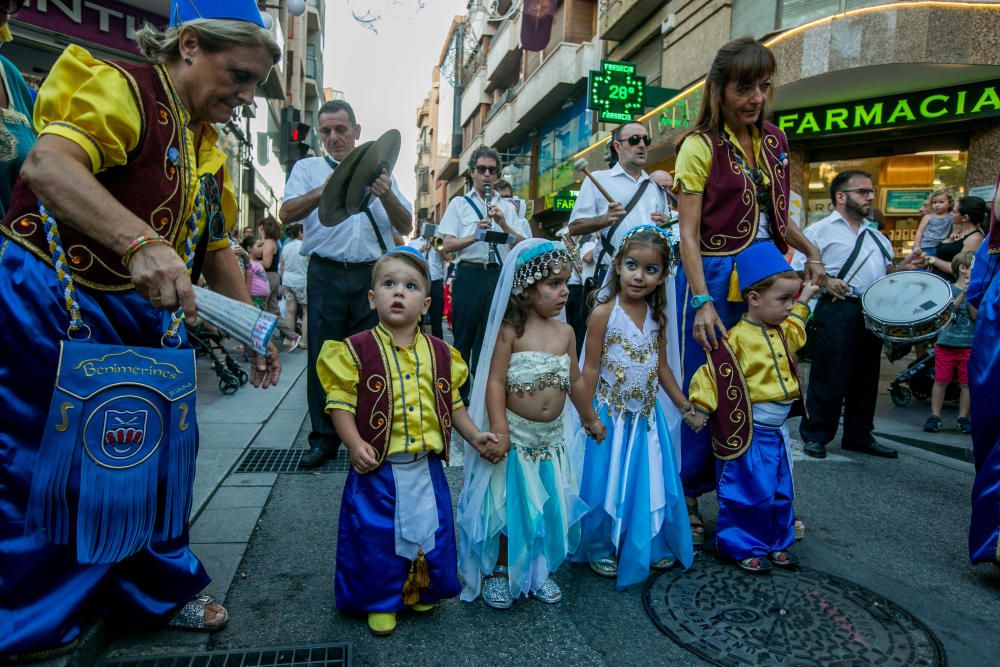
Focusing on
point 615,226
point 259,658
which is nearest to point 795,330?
point 615,226

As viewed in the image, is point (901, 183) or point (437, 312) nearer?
point (437, 312)

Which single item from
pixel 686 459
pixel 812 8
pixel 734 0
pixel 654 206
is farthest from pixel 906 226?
pixel 686 459

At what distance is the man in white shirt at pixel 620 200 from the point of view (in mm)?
5113

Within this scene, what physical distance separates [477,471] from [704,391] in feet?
3.55

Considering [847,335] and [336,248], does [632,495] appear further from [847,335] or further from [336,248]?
[847,335]

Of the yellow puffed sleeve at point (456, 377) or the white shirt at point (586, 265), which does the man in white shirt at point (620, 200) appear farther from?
the yellow puffed sleeve at point (456, 377)

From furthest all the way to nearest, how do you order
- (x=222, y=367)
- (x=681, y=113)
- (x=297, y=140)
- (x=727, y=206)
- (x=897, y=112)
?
(x=681, y=113), (x=897, y=112), (x=297, y=140), (x=222, y=367), (x=727, y=206)

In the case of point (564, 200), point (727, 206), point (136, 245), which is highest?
point (564, 200)

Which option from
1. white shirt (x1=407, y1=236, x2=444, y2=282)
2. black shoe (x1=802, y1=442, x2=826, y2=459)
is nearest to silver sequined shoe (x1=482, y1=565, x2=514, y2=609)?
black shoe (x1=802, y1=442, x2=826, y2=459)

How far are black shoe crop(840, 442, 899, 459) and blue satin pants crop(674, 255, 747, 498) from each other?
2511mm

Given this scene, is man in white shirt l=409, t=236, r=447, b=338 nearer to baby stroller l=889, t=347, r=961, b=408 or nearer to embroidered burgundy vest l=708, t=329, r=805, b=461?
Result: embroidered burgundy vest l=708, t=329, r=805, b=461

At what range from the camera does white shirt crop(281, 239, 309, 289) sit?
1027cm

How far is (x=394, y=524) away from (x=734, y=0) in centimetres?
1343

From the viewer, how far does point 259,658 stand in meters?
2.07
